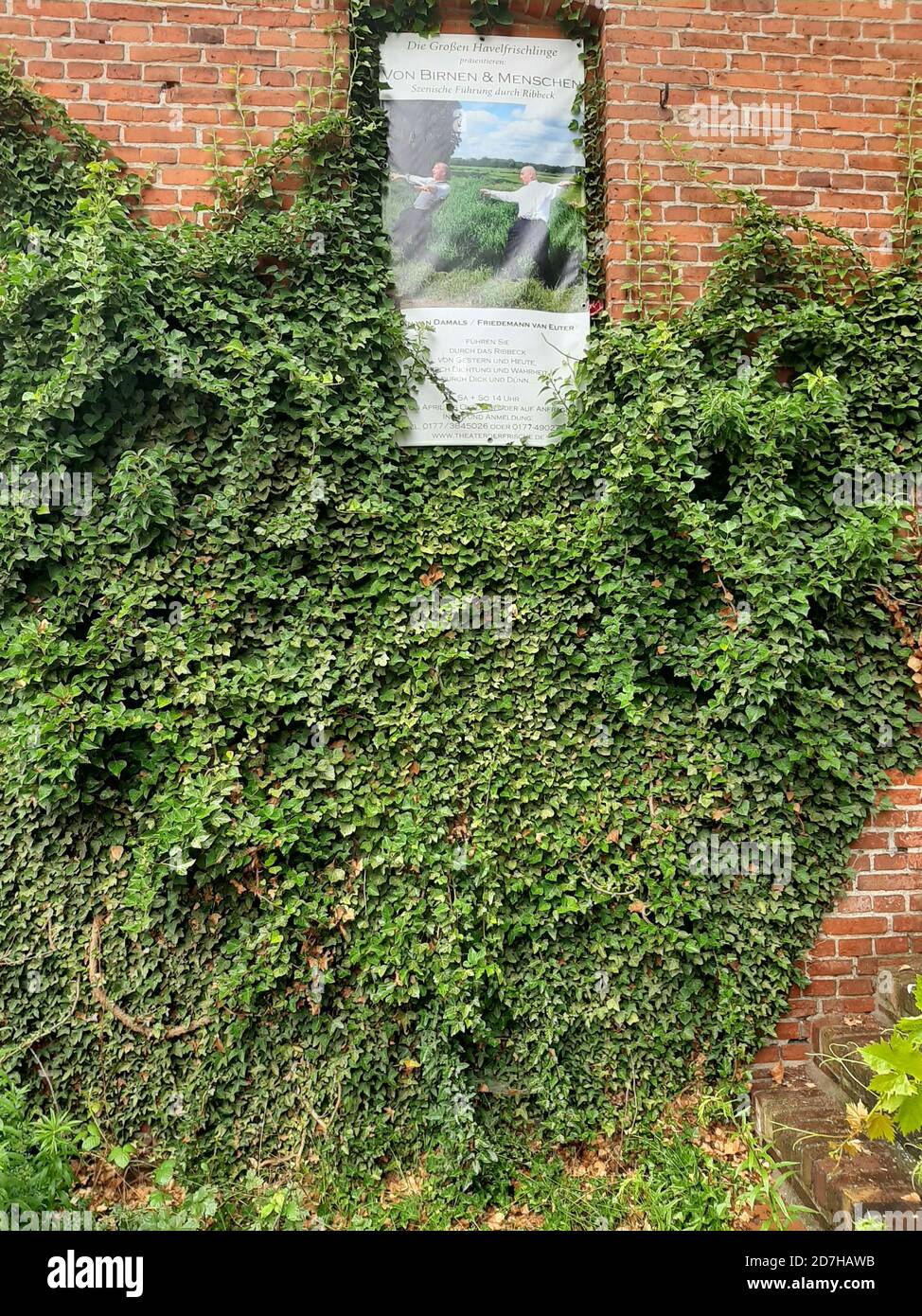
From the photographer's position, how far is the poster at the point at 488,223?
3217mm

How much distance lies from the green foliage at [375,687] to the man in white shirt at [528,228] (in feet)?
1.84

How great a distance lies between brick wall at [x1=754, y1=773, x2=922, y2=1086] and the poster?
2.34 m

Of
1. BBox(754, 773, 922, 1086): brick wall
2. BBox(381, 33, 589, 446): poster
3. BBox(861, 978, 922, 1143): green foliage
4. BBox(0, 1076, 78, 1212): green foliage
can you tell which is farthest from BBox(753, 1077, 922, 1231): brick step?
BBox(381, 33, 589, 446): poster

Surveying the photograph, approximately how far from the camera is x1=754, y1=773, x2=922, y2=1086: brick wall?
123 inches

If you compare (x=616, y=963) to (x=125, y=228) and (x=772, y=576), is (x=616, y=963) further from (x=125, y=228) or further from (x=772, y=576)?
(x=125, y=228)

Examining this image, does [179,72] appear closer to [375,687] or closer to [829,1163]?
[375,687]

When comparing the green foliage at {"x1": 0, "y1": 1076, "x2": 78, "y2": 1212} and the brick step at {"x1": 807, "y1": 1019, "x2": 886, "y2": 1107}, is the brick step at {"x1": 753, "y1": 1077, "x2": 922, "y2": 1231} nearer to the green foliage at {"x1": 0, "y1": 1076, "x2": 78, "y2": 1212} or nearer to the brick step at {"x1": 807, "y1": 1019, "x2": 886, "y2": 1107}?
the brick step at {"x1": 807, "y1": 1019, "x2": 886, "y2": 1107}

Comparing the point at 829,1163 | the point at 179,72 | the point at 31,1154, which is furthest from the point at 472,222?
the point at 31,1154

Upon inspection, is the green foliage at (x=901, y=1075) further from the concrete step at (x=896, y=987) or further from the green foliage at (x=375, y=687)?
the concrete step at (x=896, y=987)

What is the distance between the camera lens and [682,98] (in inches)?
128

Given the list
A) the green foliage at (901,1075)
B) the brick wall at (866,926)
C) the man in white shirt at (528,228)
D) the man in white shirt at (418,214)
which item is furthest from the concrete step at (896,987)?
the man in white shirt at (418,214)

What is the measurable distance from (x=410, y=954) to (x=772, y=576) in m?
2.12

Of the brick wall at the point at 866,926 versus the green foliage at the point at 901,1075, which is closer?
the green foliage at the point at 901,1075

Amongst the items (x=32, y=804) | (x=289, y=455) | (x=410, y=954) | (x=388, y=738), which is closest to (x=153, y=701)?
(x=32, y=804)
